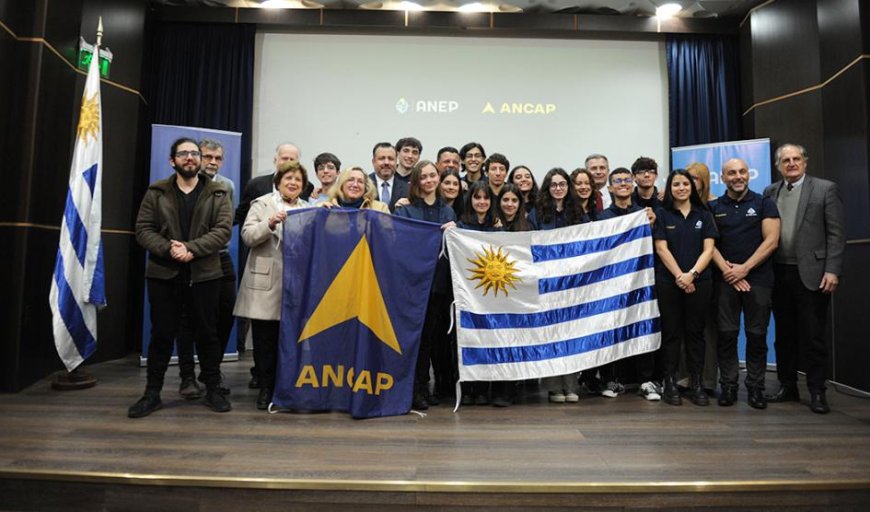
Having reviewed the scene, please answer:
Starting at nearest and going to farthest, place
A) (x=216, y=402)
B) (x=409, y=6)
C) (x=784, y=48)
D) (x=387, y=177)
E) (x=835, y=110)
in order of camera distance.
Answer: (x=216, y=402), (x=387, y=177), (x=835, y=110), (x=784, y=48), (x=409, y=6)

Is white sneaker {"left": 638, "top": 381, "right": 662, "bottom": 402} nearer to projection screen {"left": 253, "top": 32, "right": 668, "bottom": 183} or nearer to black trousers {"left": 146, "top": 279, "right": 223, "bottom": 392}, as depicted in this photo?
black trousers {"left": 146, "top": 279, "right": 223, "bottom": 392}

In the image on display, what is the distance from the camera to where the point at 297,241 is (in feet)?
9.31

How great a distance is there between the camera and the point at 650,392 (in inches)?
126

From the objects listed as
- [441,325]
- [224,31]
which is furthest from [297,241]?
[224,31]

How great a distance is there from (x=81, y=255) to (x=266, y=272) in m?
1.40

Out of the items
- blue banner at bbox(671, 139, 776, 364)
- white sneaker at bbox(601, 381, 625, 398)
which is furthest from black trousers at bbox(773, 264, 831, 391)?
blue banner at bbox(671, 139, 776, 364)

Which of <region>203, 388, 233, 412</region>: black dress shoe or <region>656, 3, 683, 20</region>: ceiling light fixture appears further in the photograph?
<region>656, 3, 683, 20</region>: ceiling light fixture

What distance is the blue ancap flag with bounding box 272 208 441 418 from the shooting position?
9.09 ft

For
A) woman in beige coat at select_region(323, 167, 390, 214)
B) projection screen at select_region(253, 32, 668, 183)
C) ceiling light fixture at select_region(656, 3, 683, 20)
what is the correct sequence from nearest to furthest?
1. woman in beige coat at select_region(323, 167, 390, 214)
2. ceiling light fixture at select_region(656, 3, 683, 20)
3. projection screen at select_region(253, 32, 668, 183)

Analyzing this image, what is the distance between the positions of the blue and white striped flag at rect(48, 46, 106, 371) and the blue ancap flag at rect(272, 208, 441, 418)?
4.96 ft

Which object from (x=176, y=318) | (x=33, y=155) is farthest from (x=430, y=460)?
(x=33, y=155)

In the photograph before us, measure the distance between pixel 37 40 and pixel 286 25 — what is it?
100 inches

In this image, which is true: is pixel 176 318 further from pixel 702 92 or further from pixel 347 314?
pixel 702 92

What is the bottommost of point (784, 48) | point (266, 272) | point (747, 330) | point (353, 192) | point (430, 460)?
point (430, 460)
